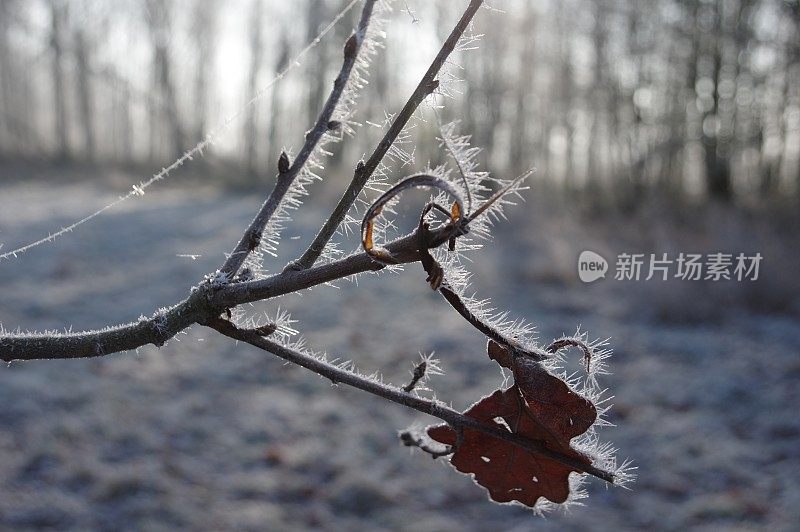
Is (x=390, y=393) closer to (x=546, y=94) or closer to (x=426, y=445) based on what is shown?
(x=426, y=445)

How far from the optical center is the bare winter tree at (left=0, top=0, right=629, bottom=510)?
0.69 m

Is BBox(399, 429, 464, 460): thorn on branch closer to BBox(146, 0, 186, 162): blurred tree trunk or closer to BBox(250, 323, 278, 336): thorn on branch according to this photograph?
BBox(250, 323, 278, 336): thorn on branch

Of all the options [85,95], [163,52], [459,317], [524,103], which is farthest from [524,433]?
[85,95]

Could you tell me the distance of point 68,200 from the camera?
1158 cm

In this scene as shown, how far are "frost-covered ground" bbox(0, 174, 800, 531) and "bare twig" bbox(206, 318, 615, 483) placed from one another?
199 centimetres

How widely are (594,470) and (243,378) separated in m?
4.93

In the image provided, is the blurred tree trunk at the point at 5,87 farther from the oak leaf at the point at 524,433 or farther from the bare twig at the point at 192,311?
the oak leaf at the point at 524,433

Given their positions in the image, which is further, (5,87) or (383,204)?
(5,87)

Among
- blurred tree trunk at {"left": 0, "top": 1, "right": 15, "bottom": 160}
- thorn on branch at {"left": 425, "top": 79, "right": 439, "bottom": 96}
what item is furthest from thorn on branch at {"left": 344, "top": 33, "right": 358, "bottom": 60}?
blurred tree trunk at {"left": 0, "top": 1, "right": 15, "bottom": 160}

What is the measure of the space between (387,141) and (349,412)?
4449 mm

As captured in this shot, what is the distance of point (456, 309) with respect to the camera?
0.69 m

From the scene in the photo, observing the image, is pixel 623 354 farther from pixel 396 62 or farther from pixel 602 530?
pixel 396 62

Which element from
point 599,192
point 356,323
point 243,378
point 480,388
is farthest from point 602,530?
point 599,192

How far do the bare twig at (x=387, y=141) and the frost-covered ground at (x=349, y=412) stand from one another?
2155mm
